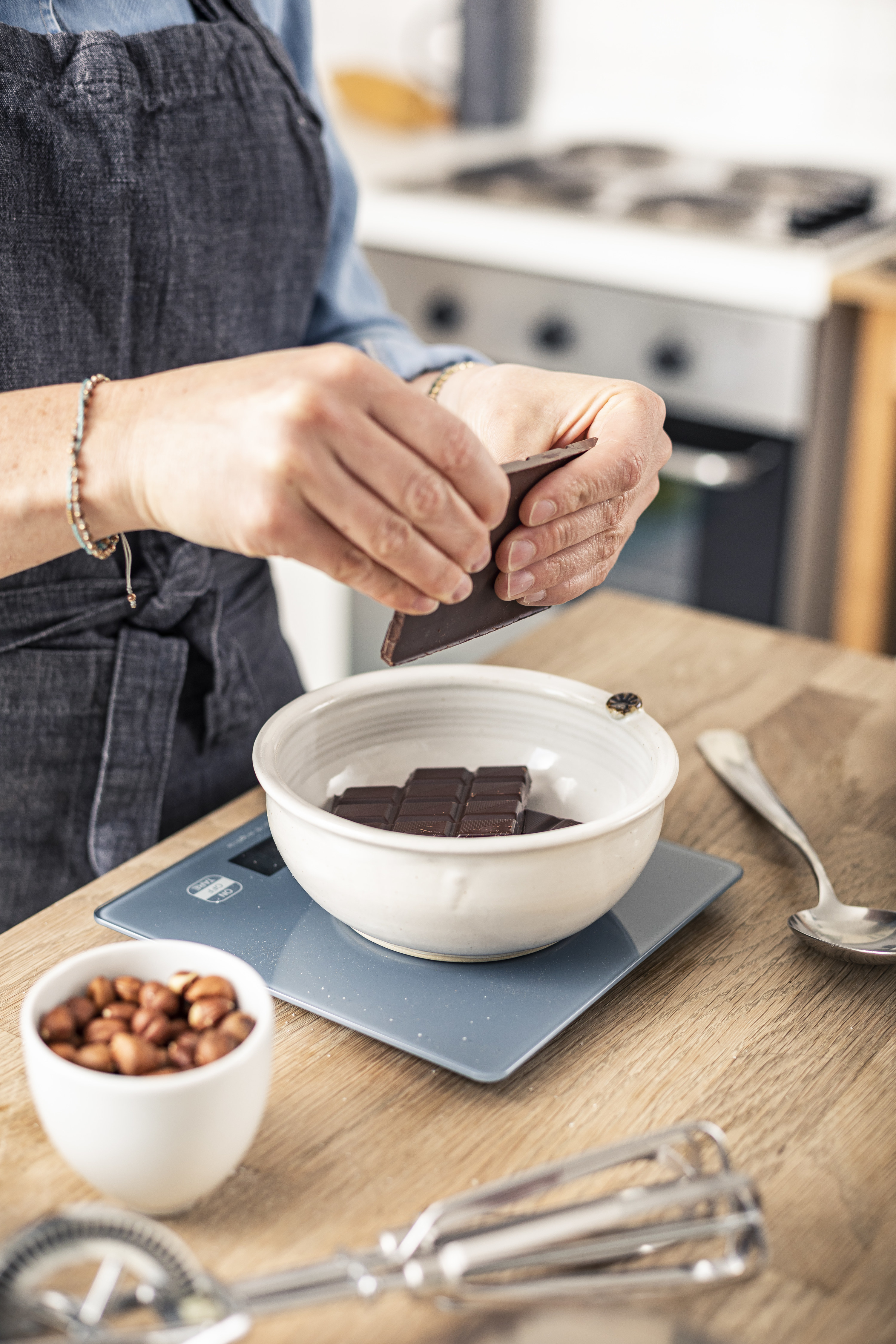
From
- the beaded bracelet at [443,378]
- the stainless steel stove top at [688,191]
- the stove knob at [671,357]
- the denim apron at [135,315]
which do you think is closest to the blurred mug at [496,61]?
the stainless steel stove top at [688,191]

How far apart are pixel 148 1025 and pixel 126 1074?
0.03 meters

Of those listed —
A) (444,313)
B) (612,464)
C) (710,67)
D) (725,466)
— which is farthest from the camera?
(710,67)

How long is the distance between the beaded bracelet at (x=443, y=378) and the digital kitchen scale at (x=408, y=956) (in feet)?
1.21

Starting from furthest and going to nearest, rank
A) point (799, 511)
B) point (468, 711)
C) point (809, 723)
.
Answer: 1. point (799, 511)
2. point (809, 723)
3. point (468, 711)

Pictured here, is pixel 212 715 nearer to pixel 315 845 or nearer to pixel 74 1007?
pixel 315 845

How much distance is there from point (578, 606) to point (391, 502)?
60 cm

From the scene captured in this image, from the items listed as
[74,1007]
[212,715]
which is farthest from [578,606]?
[74,1007]

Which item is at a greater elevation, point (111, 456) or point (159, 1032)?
point (111, 456)

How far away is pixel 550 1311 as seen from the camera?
1.63 feet

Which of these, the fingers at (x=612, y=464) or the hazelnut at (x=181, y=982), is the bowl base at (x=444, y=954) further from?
the fingers at (x=612, y=464)

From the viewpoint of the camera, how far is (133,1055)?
1.69 feet

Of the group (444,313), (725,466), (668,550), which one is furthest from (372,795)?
(444,313)

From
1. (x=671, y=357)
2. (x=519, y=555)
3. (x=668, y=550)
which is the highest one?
(x=519, y=555)

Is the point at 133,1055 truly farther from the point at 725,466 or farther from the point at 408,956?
the point at 725,466
